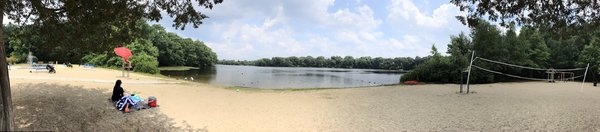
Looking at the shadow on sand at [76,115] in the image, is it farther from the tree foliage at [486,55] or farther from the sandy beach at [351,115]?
the tree foliage at [486,55]

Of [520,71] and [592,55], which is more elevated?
[592,55]

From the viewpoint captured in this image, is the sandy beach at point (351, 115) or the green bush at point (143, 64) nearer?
the sandy beach at point (351, 115)

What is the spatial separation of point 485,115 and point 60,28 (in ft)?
42.2

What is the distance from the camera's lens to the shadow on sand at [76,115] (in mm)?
8050

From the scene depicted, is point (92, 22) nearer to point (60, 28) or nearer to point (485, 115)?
point (60, 28)

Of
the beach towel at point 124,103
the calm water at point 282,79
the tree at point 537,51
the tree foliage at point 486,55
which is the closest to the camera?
the beach towel at point 124,103

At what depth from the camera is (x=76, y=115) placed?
9094mm

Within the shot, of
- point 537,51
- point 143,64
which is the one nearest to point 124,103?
point 143,64

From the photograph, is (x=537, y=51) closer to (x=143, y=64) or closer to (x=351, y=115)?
(x=351, y=115)

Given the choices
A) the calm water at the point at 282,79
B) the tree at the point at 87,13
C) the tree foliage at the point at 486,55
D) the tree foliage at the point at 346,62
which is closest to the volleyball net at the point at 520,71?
the tree foliage at the point at 486,55

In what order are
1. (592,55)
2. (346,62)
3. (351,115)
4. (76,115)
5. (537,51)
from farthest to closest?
(346,62)
(537,51)
(592,55)
(351,115)
(76,115)

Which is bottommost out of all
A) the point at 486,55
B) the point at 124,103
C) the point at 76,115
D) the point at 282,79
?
the point at 282,79

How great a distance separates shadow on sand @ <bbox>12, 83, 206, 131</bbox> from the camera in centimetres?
805

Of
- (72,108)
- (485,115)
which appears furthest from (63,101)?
(485,115)
